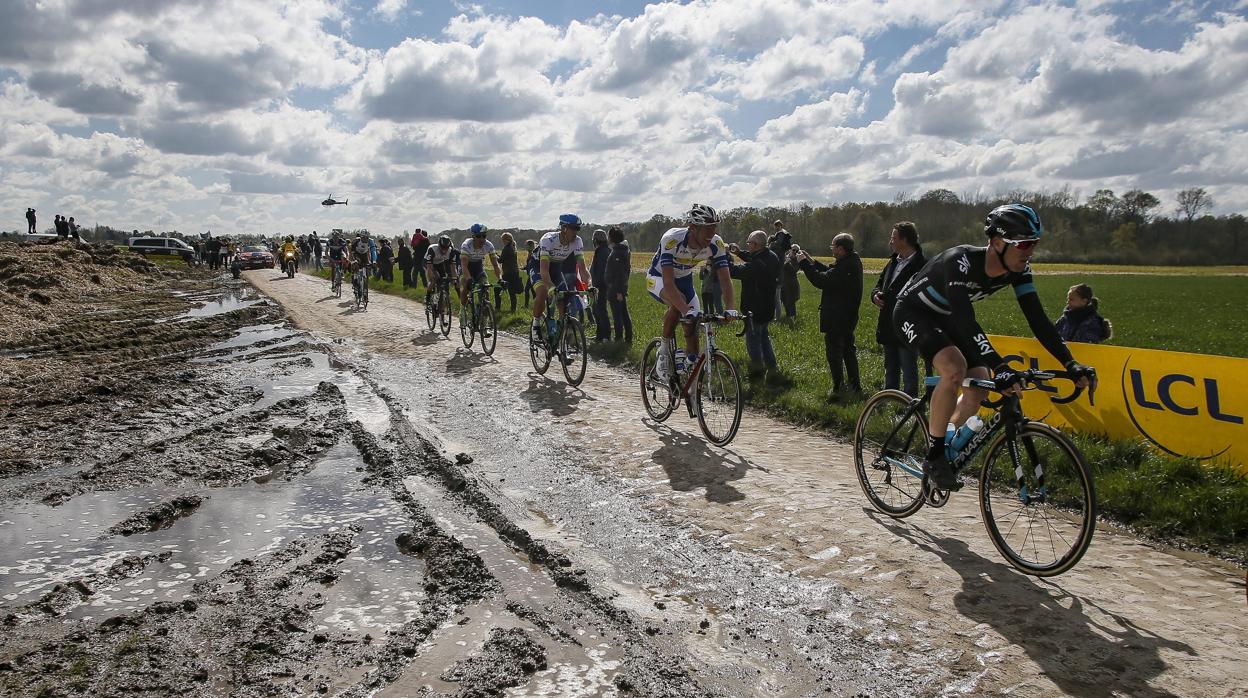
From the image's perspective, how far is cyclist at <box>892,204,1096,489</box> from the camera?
4.52 meters

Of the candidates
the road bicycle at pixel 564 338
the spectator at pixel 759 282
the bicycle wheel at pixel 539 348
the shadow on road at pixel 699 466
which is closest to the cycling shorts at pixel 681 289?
the shadow on road at pixel 699 466

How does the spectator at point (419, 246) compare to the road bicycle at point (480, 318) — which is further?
the spectator at point (419, 246)

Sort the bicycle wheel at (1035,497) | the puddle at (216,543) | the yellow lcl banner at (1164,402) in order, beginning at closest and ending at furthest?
the puddle at (216,543)
the bicycle wheel at (1035,497)
the yellow lcl banner at (1164,402)

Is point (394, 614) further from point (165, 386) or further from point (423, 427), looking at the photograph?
point (165, 386)

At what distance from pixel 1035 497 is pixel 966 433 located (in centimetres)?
54

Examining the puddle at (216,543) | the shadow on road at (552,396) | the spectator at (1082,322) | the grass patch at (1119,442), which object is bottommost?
the puddle at (216,543)

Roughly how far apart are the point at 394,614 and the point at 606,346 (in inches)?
418

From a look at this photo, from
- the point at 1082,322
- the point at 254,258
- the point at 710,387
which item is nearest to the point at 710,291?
the point at 1082,322

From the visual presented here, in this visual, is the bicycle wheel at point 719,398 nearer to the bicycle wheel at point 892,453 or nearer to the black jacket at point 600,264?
the bicycle wheel at point 892,453

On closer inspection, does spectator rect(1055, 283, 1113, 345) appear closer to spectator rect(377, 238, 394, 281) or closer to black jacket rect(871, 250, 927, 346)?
black jacket rect(871, 250, 927, 346)

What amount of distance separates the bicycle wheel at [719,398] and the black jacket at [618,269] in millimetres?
6621

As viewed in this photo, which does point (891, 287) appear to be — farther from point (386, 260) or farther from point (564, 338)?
point (386, 260)

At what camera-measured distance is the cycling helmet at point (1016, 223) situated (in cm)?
446

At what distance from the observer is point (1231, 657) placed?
3.62 metres
